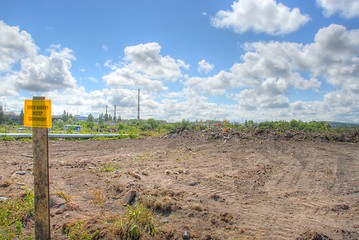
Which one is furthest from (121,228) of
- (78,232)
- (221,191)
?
(221,191)

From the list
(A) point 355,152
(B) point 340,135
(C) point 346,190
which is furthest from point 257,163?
(B) point 340,135

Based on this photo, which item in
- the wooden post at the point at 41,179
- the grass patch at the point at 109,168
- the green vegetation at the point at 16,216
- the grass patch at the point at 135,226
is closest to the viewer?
the wooden post at the point at 41,179

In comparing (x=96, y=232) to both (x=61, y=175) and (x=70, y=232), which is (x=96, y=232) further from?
(x=61, y=175)

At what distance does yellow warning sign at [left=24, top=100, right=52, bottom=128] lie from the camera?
3.22m

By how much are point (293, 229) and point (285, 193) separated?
196cm

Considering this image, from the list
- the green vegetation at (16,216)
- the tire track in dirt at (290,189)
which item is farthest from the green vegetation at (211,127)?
the green vegetation at (16,216)

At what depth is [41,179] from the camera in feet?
11.1

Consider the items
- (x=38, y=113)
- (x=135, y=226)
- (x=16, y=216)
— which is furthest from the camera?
(x=16, y=216)

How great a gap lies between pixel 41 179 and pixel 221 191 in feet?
12.3

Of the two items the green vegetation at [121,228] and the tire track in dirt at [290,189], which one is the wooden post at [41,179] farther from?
the tire track in dirt at [290,189]

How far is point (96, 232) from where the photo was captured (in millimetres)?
3883

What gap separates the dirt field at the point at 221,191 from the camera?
4.24m

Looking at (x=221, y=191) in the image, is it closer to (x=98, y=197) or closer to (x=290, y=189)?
(x=290, y=189)

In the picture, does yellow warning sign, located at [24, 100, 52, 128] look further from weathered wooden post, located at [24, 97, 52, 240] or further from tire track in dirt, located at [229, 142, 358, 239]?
tire track in dirt, located at [229, 142, 358, 239]
